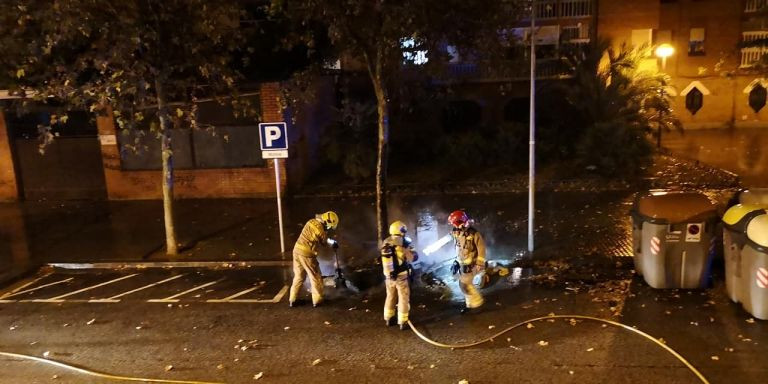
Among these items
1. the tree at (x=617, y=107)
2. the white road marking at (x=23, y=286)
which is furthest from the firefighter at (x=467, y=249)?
the tree at (x=617, y=107)

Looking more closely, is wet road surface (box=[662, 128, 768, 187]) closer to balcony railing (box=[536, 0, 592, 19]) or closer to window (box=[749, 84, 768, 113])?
window (box=[749, 84, 768, 113])

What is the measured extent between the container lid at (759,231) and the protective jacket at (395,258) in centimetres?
373

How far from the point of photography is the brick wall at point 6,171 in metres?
15.7

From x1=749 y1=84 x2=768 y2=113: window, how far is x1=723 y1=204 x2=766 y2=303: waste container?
22.8 meters

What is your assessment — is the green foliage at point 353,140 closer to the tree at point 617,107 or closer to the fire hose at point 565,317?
the tree at point 617,107

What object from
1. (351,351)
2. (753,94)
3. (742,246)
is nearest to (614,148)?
(742,246)

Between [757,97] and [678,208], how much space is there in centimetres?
2339

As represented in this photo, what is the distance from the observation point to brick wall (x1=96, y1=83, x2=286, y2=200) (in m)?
14.7

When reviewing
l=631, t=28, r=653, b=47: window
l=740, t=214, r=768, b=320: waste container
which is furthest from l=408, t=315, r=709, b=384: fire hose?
l=631, t=28, r=653, b=47: window

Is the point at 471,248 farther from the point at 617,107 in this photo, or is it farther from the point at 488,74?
the point at 488,74

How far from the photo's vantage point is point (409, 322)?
23.4ft

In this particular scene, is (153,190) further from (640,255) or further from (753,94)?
(753,94)

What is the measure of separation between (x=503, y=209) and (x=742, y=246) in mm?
5825

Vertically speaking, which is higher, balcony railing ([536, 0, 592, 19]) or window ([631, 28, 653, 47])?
balcony railing ([536, 0, 592, 19])
